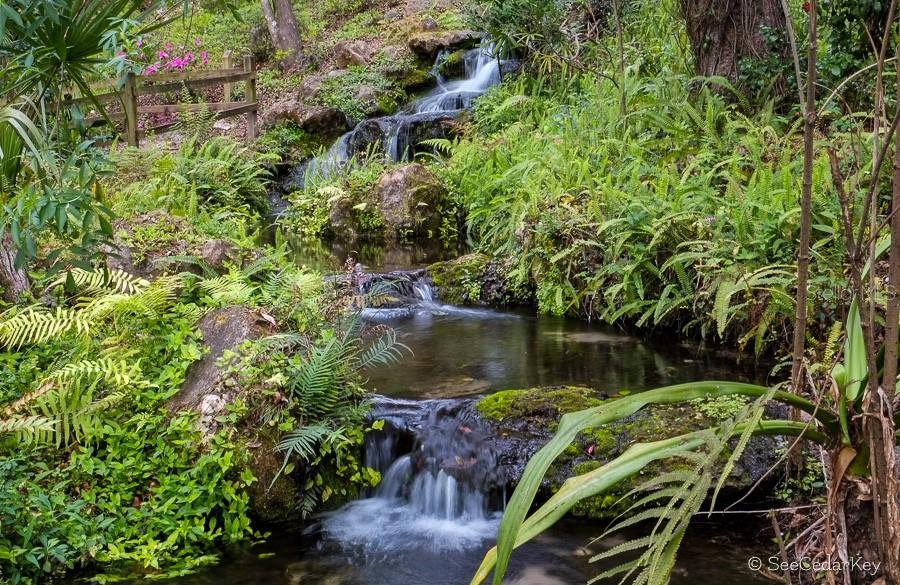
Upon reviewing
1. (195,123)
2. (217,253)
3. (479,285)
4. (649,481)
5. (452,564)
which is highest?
(195,123)

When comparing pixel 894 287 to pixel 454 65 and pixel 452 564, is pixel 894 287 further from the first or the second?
pixel 454 65

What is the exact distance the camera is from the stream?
401 centimetres

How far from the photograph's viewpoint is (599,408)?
2.00 m

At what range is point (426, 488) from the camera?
15.6ft

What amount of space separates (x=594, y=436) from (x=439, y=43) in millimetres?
Result: 13180

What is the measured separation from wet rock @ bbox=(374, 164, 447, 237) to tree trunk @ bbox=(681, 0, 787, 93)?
3864 mm

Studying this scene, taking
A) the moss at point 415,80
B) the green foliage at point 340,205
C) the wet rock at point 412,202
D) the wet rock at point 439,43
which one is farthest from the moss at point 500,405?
the wet rock at point 439,43

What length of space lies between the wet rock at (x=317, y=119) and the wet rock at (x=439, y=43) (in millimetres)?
2679

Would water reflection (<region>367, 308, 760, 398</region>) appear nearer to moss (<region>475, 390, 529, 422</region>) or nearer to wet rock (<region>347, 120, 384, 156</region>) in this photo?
moss (<region>475, 390, 529, 422</region>)

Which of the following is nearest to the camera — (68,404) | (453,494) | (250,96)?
(68,404)

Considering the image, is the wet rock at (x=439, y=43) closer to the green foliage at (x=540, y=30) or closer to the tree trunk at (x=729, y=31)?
the green foliage at (x=540, y=30)

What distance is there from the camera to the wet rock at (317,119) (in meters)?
14.8

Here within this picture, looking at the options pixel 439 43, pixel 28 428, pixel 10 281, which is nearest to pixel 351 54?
pixel 439 43

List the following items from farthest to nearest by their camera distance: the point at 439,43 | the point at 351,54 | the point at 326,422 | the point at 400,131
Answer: the point at 351,54
the point at 439,43
the point at 400,131
the point at 326,422
